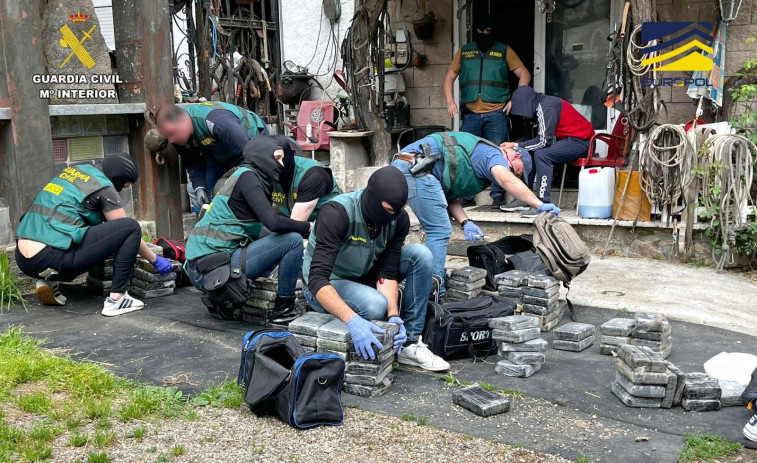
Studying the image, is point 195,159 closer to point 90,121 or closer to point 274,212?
point 90,121

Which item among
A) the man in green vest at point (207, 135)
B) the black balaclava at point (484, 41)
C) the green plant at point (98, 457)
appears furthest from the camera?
the black balaclava at point (484, 41)

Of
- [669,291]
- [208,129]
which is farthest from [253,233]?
[669,291]

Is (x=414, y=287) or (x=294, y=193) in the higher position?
(x=294, y=193)

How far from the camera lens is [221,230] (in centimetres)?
568

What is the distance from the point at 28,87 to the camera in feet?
21.7

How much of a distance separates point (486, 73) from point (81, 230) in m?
5.21

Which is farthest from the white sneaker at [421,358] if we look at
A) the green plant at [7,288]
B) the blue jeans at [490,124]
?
the blue jeans at [490,124]

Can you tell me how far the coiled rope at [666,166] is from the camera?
7.58 metres

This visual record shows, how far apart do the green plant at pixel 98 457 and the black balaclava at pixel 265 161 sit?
2345 millimetres

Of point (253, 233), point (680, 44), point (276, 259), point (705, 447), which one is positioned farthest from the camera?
point (680, 44)

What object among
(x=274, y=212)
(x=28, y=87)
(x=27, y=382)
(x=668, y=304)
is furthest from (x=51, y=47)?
(x=668, y=304)

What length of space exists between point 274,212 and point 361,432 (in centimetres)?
202

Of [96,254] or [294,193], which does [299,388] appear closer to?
[294,193]

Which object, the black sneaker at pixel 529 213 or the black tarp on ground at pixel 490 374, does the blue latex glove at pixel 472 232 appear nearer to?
the black tarp on ground at pixel 490 374
